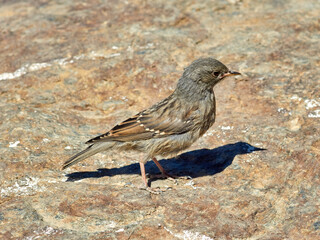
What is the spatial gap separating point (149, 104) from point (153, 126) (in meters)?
1.56

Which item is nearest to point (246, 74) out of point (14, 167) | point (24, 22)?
point (14, 167)

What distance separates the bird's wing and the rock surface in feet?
2.00

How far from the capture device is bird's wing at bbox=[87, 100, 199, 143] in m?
6.90

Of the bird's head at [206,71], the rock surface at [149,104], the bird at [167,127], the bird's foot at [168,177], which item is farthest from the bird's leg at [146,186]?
the bird's head at [206,71]

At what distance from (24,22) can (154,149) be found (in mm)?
5325

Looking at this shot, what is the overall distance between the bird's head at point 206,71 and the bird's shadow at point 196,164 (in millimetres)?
1058

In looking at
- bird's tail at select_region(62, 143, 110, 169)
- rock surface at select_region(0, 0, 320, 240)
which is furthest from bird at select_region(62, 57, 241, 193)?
rock surface at select_region(0, 0, 320, 240)

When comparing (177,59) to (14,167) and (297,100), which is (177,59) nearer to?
(297,100)

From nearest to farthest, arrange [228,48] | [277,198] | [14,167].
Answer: [277,198], [14,167], [228,48]

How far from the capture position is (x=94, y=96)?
345 inches

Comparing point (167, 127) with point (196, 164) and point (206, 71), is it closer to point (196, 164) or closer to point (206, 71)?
point (196, 164)

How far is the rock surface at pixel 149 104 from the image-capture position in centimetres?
582

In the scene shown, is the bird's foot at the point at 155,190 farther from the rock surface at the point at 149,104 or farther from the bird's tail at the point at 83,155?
the bird's tail at the point at 83,155

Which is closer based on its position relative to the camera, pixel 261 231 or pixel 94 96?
pixel 261 231
